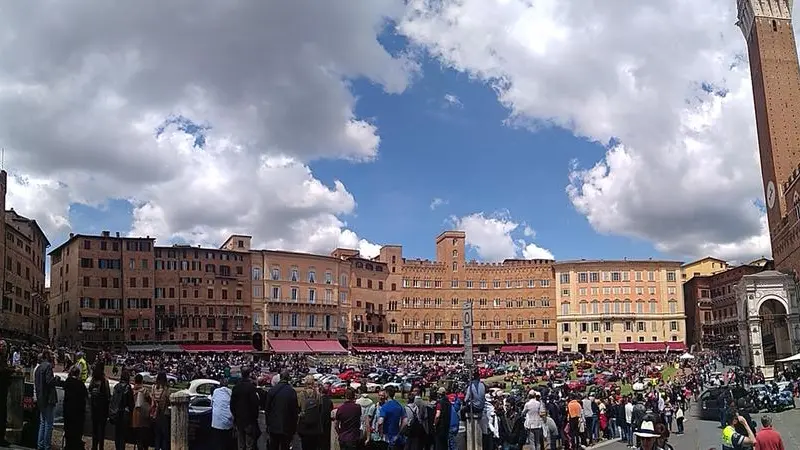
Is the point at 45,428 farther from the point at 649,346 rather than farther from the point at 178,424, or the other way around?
the point at 649,346

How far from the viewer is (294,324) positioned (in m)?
79.9

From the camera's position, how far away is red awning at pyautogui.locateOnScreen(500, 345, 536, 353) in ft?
301

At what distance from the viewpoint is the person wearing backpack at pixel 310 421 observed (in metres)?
11.1

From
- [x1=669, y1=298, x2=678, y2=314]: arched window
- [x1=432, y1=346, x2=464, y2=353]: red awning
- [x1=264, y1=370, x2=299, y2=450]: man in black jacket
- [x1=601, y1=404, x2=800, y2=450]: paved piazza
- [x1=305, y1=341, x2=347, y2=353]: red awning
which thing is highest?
[x1=669, y1=298, x2=678, y2=314]: arched window

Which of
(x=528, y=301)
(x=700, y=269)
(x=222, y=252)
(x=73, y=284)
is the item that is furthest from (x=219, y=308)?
(x=700, y=269)

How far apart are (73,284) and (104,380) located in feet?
205

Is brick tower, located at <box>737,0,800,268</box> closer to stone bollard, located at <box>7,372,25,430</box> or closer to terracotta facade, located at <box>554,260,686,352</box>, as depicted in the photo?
terracotta facade, located at <box>554,260,686,352</box>

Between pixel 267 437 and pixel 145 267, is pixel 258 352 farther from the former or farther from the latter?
pixel 267 437

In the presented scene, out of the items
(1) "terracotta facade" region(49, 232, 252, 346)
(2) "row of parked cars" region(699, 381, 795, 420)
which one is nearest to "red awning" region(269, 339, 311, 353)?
(1) "terracotta facade" region(49, 232, 252, 346)

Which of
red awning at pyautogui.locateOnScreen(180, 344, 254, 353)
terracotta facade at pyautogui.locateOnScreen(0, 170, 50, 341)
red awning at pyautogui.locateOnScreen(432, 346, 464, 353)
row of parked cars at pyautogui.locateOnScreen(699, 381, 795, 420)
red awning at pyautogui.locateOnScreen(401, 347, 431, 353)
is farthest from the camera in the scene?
red awning at pyautogui.locateOnScreen(432, 346, 464, 353)

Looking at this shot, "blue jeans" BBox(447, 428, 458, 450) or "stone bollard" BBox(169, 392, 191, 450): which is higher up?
"stone bollard" BBox(169, 392, 191, 450)

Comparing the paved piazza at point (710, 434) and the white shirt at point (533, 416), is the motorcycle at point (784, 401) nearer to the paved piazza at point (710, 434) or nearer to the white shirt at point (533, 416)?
the paved piazza at point (710, 434)

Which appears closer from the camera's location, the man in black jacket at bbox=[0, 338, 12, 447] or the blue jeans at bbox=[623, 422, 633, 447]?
the man in black jacket at bbox=[0, 338, 12, 447]

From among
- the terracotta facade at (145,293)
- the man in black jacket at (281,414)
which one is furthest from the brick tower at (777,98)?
the man in black jacket at (281,414)
